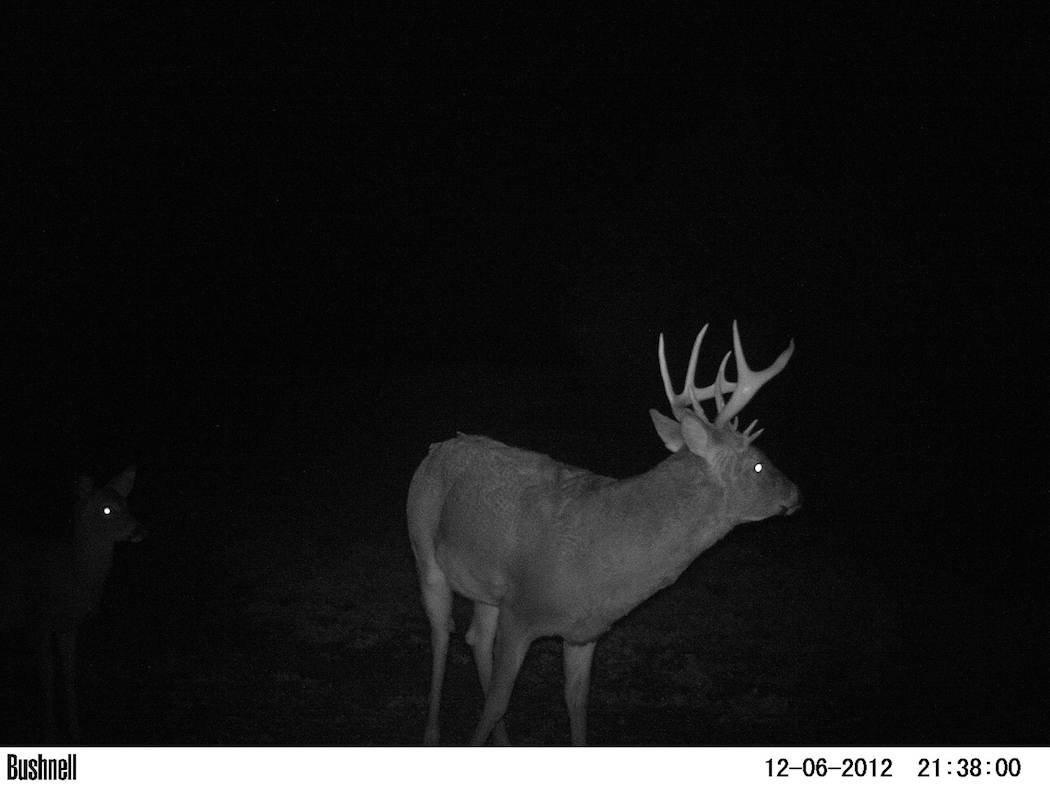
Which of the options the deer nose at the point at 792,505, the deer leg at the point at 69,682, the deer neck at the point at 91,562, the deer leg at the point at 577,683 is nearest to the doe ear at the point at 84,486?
the deer neck at the point at 91,562

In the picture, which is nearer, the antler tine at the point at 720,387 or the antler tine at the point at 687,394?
the antler tine at the point at 687,394

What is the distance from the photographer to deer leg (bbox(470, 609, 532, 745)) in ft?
15.6

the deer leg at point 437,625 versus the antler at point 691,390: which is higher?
the antler at point 691,390

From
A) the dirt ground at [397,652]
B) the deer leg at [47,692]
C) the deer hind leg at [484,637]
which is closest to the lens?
the deer leg at [47,692]

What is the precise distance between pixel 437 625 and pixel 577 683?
916 millimetres

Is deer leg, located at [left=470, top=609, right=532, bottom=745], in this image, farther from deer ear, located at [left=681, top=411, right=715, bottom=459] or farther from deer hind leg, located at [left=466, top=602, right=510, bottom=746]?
deer ear, located at [left=681, top=411, right=715, bottom=459]

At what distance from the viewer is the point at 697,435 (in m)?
4.42

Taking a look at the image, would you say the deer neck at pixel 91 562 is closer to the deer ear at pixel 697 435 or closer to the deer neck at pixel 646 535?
the deer neck at pixel 646 535

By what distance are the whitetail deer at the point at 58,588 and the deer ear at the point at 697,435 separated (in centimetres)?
325

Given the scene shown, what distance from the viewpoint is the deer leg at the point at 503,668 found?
15.6 ft

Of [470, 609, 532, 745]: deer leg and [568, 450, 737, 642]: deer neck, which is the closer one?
[568, 450, 737, 642]: deer neck

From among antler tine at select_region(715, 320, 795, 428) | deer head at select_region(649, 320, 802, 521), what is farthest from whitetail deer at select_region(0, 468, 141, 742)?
antler tine at select_region(715, 320, 795, 428)

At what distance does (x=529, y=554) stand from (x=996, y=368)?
554 inches
